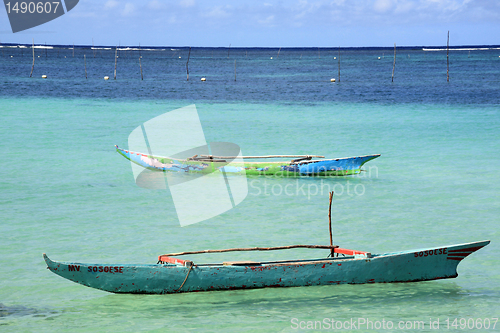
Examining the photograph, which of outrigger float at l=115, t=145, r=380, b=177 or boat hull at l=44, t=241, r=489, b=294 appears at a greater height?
outrigger float at l=115, t=145, r=380, b=177

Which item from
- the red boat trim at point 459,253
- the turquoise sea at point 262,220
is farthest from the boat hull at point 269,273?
the turquoise sea at point 262,220

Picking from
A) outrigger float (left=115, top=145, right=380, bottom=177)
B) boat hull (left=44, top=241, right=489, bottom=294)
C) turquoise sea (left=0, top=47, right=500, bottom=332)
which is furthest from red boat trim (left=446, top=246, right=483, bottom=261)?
outrigger float (left=115, top=145, right=380, bottom=177)

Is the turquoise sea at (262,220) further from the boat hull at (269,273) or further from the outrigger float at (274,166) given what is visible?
the outrigger float at (274,166)

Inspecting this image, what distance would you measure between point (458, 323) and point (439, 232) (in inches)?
149

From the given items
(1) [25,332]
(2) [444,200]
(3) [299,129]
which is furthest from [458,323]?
(3) [299,129]

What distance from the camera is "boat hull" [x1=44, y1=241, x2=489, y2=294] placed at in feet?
21.8

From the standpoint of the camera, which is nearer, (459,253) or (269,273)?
(269,273)

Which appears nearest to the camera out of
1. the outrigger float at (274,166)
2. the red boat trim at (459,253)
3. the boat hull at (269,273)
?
the boat hull at (269,273)

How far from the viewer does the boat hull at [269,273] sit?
6.65m

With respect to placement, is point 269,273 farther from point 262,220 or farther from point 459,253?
point 262,220

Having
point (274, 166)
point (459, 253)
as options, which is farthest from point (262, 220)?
point (459, 253)

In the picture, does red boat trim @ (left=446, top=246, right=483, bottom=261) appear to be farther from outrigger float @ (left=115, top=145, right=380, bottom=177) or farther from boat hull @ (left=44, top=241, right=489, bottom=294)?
outrigger float @ (left=115, top=145, right=380, bottom=177)

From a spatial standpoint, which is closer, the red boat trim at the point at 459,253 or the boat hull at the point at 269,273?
the boat hull at the point at 269,273

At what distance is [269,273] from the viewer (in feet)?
22.6
